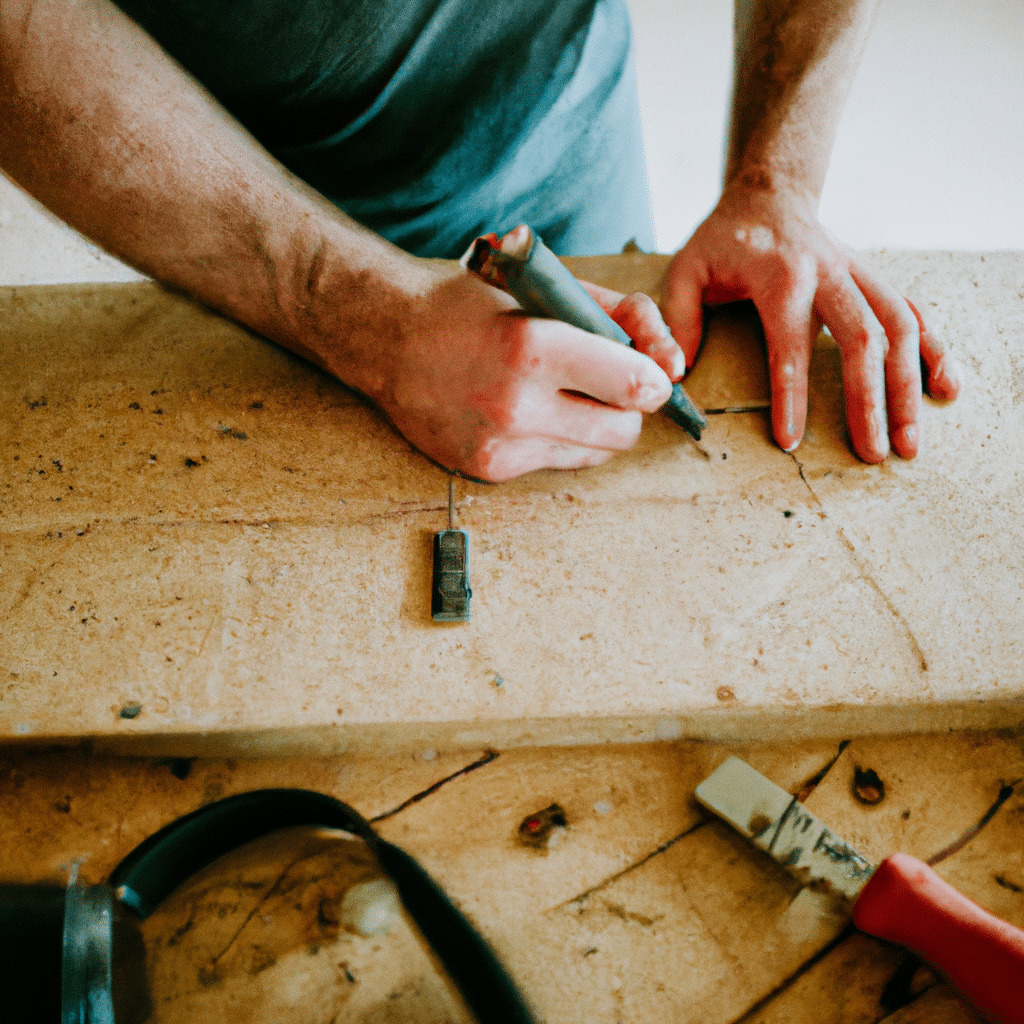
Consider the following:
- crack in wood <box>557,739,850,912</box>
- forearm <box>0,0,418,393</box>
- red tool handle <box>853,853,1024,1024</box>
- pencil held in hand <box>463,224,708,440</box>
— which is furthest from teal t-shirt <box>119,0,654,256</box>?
red tool handle <box>853,853,1024,1024</box>

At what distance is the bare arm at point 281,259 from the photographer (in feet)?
2.32

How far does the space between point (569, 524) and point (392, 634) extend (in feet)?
0.87

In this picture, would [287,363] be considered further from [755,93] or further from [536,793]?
[755,93]

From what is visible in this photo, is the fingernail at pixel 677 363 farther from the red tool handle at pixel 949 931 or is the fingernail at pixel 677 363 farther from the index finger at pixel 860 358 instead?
the red tool handle at pixel 949 931

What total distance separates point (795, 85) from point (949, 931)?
3.85 feet

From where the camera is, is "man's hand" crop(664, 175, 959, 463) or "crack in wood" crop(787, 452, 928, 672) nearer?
"crack in wood" crop(787, 452, 928, 672)

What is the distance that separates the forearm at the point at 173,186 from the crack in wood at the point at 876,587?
25.5 inches

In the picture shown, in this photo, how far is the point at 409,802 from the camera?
27.6 inches

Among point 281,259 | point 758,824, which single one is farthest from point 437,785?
point 281,259

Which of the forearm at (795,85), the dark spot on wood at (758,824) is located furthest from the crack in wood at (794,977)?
the forearm at (795,85)

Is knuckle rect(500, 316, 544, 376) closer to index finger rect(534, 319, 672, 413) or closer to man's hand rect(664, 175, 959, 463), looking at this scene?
index finger rect(534, 319, 672, 413)

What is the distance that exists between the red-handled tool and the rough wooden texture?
37 mm

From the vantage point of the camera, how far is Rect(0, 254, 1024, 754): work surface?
2.27 ft

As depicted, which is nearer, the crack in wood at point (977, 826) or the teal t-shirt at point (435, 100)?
the crack in wood at point (977, 826)
